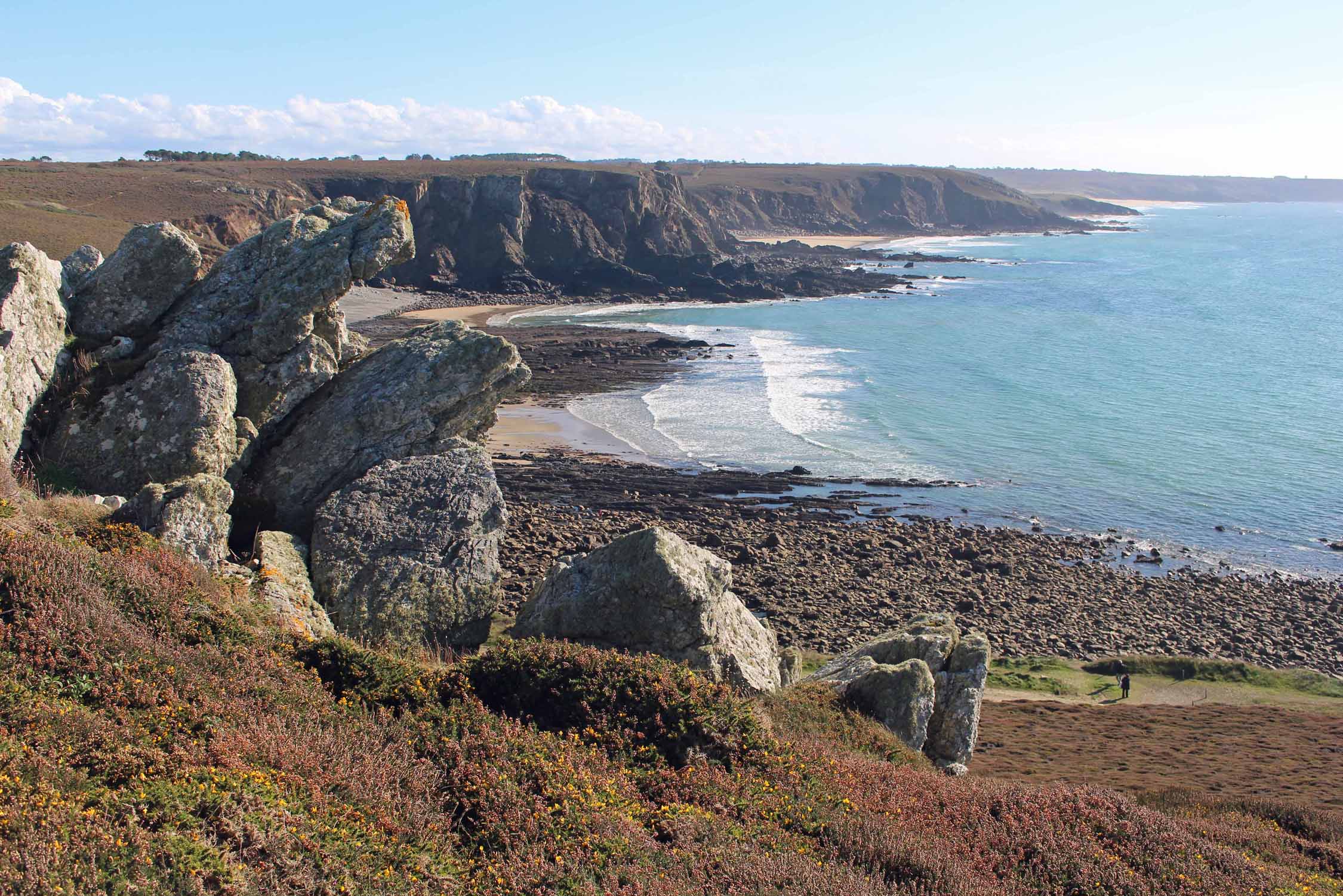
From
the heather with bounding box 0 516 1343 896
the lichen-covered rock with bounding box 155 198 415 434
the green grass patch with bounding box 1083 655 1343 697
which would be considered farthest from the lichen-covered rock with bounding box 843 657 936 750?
the green grass patch with bounding box 1083 655 1343 697

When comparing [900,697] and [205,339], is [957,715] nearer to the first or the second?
[900,697]

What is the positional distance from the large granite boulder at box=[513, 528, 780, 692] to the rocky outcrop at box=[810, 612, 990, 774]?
150 cm

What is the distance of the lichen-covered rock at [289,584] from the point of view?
1091 centimetres

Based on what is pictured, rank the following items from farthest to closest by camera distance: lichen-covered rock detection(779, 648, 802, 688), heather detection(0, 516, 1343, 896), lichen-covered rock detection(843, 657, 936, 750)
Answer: lichen-covered rock detection(779, 648, 802, 688) < lichen-covered rock detection(843, 657, 936, 750) < heather detection(0, 516, 1343, 896)

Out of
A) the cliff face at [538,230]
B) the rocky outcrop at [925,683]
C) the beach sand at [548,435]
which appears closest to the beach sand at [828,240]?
the cliff face at [538,230]

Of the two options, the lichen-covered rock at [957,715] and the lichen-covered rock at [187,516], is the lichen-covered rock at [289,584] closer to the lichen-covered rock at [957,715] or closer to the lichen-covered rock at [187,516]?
the lichen-covered rock at [187,516]

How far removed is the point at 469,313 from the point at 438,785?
252 ft

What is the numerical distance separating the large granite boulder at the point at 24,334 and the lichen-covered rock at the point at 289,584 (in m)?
3.94

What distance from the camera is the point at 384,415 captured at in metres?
15.6

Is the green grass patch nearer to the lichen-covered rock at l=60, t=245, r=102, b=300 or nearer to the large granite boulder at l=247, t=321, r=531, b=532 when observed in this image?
the large granite boulder at l=247, t=321, r=531, b=532

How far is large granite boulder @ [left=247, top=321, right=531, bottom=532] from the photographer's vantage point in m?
14.7

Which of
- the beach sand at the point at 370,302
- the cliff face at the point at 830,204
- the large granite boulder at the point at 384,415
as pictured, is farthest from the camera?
the cliff face at the point at 830,204

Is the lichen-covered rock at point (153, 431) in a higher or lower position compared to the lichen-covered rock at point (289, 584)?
higher

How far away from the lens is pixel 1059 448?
143 feet
